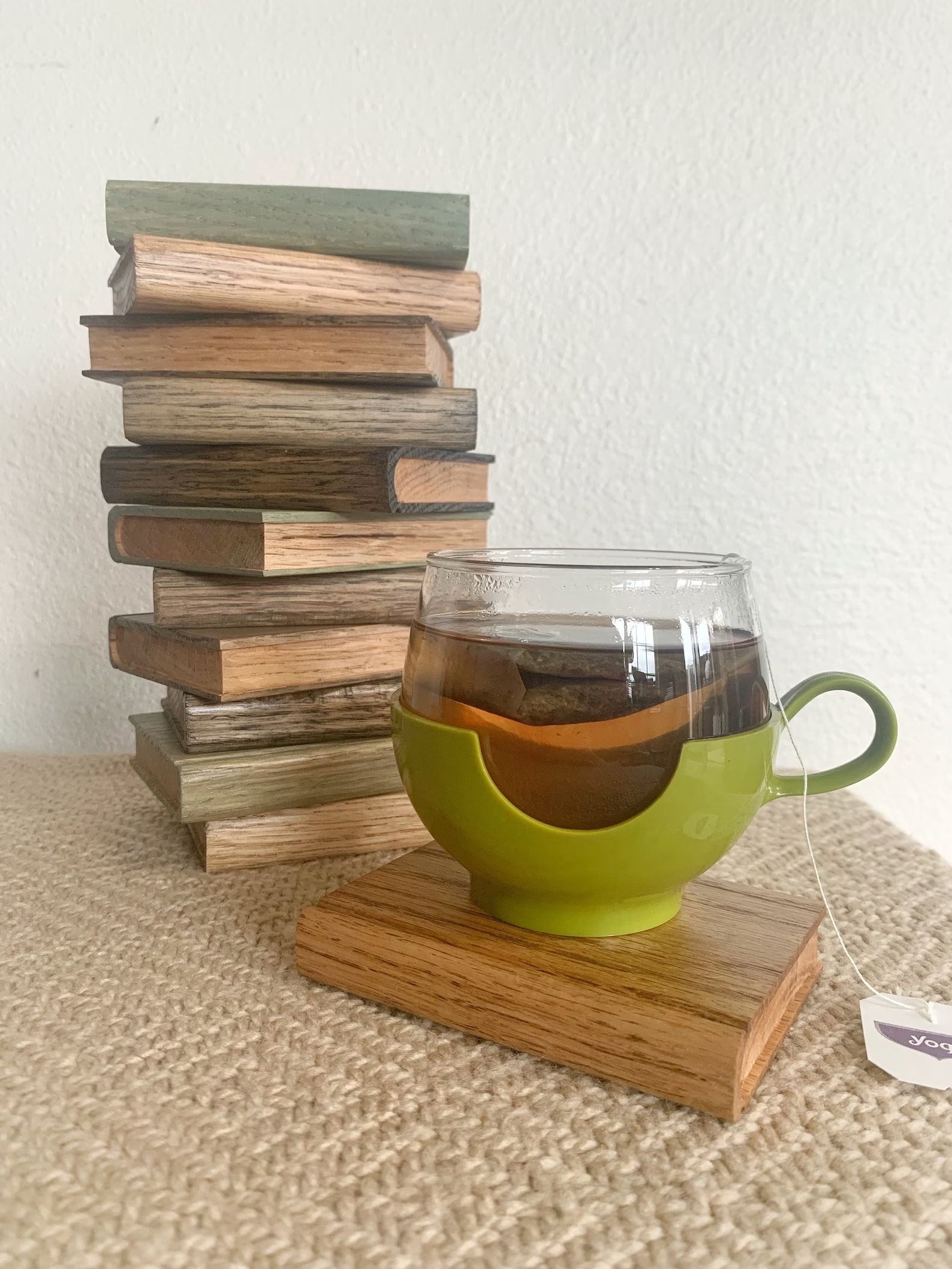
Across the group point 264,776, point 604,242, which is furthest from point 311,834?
point 604,242

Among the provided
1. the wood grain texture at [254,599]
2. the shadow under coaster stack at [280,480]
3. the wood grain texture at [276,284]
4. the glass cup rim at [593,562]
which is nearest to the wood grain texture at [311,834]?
the shadow under coaster stack at [280,480]

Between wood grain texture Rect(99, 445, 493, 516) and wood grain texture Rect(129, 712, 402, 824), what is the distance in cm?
16

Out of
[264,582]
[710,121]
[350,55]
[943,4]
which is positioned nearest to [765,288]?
[710,121]

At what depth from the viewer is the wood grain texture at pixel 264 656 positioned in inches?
24.4

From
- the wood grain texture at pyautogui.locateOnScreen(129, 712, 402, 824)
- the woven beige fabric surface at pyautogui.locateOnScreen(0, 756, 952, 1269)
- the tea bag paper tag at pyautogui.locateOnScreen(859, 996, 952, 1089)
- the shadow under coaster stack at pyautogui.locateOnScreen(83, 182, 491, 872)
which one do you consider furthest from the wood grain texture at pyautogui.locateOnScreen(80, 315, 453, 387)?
the tea bag paper tag at pyautogui.locateOnScreen(859, 996, 952, 1089)

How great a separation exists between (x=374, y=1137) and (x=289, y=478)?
41 centimetres

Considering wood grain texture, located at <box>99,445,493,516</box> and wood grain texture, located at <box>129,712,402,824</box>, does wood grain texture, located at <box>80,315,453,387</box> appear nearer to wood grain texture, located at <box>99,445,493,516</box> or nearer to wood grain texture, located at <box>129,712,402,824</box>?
wood grain texture, located at <box>99,445,493,516</box>

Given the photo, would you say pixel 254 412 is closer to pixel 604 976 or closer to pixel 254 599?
pixel 254 599

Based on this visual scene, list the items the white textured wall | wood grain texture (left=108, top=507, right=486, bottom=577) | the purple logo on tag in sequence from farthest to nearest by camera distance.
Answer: the white textured wall → wood grain texture (left=108, top=507, right=486, bottom=577) → the purple logo on tag

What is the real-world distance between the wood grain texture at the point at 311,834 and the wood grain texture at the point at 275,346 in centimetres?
30

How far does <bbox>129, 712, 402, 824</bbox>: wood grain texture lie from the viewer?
624 millimetres

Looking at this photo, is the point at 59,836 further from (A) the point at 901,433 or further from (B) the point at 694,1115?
(A) the point at 901,433

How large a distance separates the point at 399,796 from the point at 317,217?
1.33 feet

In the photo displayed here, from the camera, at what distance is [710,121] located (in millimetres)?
919
